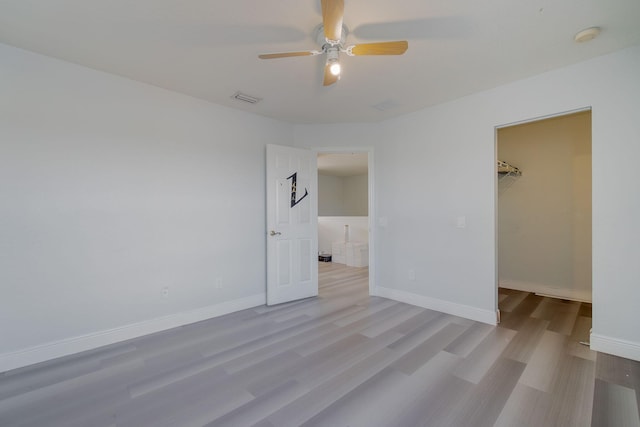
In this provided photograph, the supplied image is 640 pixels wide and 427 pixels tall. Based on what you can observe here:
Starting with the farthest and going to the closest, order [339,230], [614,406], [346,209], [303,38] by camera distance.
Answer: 1. [346,209]
2. [339,230]
3. [303,38]
4. [614,406]

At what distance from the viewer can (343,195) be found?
975 cm

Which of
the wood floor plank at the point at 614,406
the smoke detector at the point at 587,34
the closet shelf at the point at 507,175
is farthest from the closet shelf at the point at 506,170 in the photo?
the wood floor plank at the point at 614,406

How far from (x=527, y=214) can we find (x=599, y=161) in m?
1.95

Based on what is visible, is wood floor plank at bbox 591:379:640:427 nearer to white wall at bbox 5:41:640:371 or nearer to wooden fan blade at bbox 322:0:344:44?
white wall at bbox 5:41:640:371

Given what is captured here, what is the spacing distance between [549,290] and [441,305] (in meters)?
1.85

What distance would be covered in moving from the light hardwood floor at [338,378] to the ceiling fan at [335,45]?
2.28 m

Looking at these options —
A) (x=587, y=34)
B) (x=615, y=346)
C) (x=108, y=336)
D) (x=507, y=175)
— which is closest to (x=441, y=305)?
(x=615, y=346)

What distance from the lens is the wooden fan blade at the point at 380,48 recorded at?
1.82 metres

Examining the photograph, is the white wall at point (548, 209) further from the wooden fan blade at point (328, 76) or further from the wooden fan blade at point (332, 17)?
the wooden fan blade at point (332, 17)

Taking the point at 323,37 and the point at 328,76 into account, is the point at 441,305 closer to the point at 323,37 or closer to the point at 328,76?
the point at 328,76

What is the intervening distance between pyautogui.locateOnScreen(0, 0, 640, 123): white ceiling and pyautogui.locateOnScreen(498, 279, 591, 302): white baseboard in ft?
9.72

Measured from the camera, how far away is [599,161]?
94.9 inches

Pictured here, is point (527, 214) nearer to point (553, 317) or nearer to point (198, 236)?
point (553, 317)

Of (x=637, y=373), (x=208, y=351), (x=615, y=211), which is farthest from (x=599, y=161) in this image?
(x=208, y=351)
